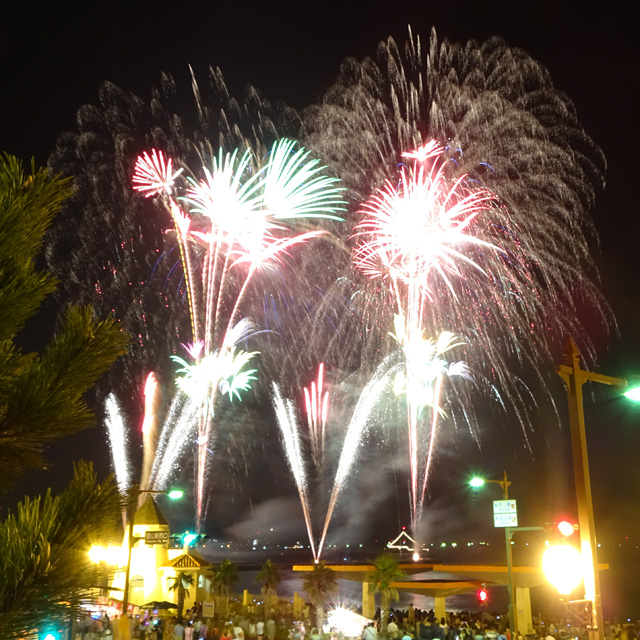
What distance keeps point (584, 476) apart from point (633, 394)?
56.8 inches

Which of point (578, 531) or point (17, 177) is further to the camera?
point (578, 531)

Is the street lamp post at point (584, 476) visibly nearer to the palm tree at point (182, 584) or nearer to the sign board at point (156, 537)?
the sign board at point (156, 537)

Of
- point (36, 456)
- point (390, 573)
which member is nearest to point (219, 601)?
point (390, 573)

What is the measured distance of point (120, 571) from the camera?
9.61ft

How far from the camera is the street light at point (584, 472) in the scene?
27.6 feet

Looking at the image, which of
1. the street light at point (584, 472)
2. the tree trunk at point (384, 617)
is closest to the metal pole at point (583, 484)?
the street light at point (584, 472)

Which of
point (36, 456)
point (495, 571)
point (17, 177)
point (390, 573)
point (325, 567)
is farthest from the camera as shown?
point (325, 567)

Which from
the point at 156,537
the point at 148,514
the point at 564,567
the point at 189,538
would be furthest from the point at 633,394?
the point at 148,514

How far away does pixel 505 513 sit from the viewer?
2103 cm

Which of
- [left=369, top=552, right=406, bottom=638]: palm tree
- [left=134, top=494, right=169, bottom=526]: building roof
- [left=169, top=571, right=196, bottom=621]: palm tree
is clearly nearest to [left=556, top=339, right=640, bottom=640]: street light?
[left=369, top=552, right=406, bottom=638]: palm tree

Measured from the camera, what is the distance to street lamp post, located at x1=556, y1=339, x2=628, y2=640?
8.41 meters

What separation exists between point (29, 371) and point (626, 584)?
13225 centimetres

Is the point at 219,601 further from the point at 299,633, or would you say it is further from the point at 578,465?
the point at 578,465

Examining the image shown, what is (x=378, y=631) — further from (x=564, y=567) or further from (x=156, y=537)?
(x=564, y=567)
